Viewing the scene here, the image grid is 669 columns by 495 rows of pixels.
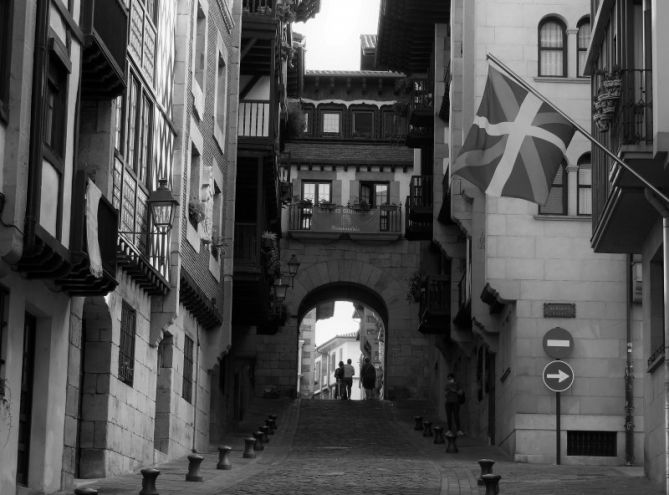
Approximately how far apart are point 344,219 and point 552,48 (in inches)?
863

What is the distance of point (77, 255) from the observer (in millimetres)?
17781

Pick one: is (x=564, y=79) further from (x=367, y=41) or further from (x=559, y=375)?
(x=367, y=41)

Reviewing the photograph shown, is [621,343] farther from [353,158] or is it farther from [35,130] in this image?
[353,158]

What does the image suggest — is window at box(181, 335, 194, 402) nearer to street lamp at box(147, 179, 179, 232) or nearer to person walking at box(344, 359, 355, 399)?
street lamp at box(147, 179, 179, 232)

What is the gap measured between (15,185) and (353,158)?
38623 millimetres

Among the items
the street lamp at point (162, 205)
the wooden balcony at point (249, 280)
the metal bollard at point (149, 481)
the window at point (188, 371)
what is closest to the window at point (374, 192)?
the wooden balcony at point (249, 280)

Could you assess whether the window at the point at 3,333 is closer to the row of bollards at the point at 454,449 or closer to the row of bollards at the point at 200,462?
the row of bollards at the point at 200,462

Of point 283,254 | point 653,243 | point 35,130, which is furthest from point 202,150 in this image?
point 283,254

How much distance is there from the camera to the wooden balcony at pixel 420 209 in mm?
42219

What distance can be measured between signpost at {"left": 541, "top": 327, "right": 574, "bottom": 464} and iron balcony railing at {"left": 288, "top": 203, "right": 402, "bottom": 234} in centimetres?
2349

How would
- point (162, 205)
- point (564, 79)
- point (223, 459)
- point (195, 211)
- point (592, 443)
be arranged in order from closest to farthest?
point (162, 205) → point (223, 459) → point (195, 211) → point (592, 443) → point (564, 79)

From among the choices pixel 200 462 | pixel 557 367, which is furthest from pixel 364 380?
pixel 200 462

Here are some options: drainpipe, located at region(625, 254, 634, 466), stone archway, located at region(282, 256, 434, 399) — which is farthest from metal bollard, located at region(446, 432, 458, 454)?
stone archway, located at region(282, 256, 434, 399)

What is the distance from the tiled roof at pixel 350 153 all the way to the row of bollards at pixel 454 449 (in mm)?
17103
